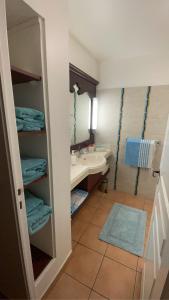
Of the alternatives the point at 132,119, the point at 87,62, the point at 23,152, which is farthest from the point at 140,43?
the point at 23,152

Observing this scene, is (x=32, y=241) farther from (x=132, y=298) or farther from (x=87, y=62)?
(x=87, y=62)

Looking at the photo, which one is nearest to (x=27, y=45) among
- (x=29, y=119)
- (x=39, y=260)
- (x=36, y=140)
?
(x=29, y=119)

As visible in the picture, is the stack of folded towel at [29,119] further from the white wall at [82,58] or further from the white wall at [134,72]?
the white wall at [134,72]

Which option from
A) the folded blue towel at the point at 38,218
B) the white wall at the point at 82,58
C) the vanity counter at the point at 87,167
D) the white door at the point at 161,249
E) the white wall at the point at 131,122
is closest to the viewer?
the white door at the point at 161,249

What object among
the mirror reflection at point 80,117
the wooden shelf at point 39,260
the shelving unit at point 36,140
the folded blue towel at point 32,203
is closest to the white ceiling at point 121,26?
the mirror reflection at point 80,117

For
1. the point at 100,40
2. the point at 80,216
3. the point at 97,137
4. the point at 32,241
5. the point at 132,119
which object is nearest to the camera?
the point at 32,241

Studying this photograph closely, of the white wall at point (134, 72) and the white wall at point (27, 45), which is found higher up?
the white wall at point (134, 72)

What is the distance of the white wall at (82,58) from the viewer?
1.79m

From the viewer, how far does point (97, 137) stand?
2.78m

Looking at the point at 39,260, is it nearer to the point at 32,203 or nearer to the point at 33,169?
the point at 32,203

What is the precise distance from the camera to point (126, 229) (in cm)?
191

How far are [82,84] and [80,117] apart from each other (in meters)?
0.47

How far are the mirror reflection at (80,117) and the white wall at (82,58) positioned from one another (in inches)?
14.4

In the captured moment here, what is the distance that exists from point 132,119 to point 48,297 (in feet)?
7.90
